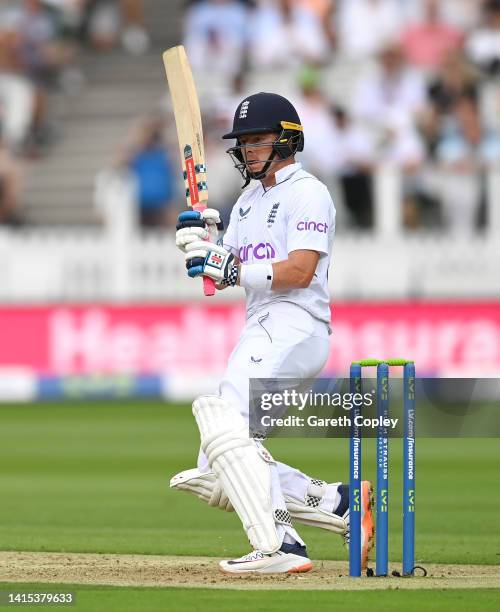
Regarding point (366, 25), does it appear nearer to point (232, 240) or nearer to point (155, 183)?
point (155, 183)

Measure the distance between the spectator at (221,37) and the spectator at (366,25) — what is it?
105 cm

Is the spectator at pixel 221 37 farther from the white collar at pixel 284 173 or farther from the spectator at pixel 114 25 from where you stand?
the white collar at pixel 284 173

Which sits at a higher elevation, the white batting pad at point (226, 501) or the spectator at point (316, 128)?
the spectator at point (316, 128)

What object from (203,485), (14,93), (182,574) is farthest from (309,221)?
(14,93)

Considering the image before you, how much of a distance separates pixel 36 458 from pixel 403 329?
456 cm

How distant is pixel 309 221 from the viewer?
226 inches

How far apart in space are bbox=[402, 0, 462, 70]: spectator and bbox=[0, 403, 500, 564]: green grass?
183 inches

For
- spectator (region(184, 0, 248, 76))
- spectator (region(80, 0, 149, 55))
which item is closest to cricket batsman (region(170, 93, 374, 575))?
spectator (region(184, 0, 248, 76))

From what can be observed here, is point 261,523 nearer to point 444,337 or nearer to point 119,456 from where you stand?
point 119,456

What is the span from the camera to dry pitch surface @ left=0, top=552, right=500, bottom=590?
5.48 metres

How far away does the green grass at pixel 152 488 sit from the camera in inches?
275

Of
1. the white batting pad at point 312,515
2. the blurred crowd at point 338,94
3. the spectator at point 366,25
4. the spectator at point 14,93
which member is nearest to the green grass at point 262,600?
the white batting pad at point 312,515

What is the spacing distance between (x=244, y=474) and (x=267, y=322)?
598 millimetres

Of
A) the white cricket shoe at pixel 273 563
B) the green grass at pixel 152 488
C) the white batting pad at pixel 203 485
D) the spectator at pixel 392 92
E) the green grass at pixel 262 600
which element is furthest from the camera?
the spectator at pixel 392 92
